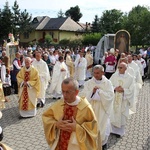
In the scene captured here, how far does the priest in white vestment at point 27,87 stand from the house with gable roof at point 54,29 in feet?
160

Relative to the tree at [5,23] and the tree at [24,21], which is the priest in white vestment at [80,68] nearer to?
the tree at [5,23]

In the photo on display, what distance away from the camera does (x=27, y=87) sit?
8562 mm

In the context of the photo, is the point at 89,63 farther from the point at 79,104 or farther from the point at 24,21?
the point at 24,21

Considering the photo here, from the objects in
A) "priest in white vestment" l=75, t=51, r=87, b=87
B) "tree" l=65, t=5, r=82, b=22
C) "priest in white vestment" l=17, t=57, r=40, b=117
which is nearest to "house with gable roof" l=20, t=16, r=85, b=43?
"tree" l=65, t=5, r=82, b=22

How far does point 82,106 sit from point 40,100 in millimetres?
6246

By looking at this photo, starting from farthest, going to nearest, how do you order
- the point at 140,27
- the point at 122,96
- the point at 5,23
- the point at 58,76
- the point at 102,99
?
the point at 5,23
the point at 140,27
the point at 58,76
the point at 122,96
the point at 102,99

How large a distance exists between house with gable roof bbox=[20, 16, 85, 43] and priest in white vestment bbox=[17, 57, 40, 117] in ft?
160

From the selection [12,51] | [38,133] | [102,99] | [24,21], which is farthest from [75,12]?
[102,99]

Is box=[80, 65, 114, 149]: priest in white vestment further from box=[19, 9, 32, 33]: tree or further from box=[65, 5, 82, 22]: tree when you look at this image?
box=[65, 5, 82, 22]: tree

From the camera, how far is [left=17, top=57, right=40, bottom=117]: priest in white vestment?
8523 mm

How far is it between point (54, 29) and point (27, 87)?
50.2m

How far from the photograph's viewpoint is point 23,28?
5162 centimetres

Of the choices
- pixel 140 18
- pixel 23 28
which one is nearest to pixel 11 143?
pixel 140 18

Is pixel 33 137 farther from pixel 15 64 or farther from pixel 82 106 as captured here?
pixel 15 64
